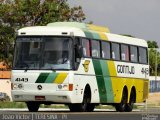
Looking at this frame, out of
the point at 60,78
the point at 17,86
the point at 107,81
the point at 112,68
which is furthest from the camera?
the point at 112,68

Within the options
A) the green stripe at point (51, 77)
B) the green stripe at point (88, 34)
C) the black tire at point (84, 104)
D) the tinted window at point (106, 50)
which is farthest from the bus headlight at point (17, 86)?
the tinted window at point (106, 50)

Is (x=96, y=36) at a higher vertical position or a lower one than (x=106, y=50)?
higher

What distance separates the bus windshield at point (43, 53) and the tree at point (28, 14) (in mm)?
30916

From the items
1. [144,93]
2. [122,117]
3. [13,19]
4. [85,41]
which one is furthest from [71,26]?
[13,19]

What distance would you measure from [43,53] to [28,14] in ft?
108

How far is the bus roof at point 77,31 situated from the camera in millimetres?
30047

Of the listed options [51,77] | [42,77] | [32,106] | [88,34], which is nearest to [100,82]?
[88,34]

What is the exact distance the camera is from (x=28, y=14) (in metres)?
62.1

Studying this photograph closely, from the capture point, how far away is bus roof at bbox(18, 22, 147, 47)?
98.6 feet

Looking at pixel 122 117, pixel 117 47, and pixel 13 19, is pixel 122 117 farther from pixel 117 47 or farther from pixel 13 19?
pixel 13 19

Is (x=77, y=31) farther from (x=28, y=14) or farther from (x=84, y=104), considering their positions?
(x=28, y=14)

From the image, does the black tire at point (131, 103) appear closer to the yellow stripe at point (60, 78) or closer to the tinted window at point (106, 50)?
the tinted window at point (106, 50)

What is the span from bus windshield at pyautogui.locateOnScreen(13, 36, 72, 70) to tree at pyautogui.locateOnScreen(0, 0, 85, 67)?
101 ft

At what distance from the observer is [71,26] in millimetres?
32125
